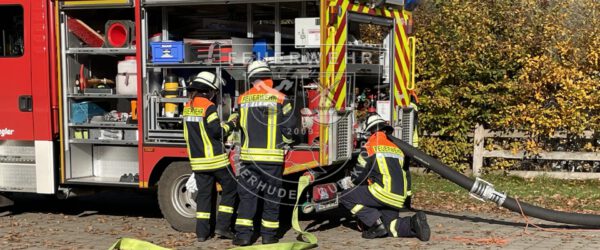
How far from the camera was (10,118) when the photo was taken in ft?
27.5

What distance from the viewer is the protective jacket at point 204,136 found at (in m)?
7.31

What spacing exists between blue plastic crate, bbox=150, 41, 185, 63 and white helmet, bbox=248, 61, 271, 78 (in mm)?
941

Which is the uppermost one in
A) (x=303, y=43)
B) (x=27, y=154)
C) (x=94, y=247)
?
(x=303, y=43)

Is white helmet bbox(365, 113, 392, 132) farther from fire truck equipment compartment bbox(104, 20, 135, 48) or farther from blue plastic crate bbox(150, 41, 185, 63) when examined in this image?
fire truck equipment compartment bbox(104, 20, 135, 48)

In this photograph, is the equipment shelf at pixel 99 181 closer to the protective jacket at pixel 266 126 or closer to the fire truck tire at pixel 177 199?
the fire truck tire at pixel 177 199

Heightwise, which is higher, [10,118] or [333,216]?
[10,118]

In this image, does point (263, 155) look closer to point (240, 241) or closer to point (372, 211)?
point (240, 241)

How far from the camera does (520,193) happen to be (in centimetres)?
1039

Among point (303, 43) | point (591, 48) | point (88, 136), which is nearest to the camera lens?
point (303, 43)

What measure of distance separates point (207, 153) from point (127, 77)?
4.99ft

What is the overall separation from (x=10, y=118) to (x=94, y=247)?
2.08 meters

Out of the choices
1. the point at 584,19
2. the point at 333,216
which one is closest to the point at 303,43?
the point at 333,216

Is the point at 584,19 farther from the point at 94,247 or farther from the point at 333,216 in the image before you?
the point at 94,247

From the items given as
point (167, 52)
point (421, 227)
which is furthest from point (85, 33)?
point (421, 227)
